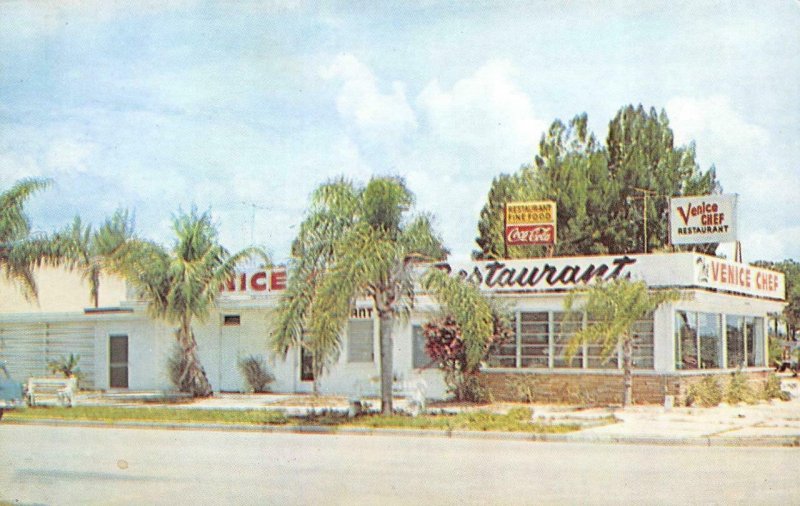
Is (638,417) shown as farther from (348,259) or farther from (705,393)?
(348,259)

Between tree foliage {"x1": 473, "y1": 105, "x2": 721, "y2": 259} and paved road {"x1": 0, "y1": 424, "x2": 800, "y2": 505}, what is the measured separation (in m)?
28.4

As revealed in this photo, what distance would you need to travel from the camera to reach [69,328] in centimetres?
3084

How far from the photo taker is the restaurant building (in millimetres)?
23516

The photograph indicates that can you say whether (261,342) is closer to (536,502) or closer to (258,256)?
(258,256)

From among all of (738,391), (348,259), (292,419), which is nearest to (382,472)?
(348,259)

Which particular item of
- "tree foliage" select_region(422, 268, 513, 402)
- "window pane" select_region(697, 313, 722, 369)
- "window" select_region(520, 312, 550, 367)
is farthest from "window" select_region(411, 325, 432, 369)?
"window pane" select_region(697, 313, 722, 369)

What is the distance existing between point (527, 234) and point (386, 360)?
17.3 m

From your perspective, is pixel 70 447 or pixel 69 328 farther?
pixel 69 328

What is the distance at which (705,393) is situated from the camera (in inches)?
910

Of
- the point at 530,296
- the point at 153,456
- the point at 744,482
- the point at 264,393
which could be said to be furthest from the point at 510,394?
the point at 744,482

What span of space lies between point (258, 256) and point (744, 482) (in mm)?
16416

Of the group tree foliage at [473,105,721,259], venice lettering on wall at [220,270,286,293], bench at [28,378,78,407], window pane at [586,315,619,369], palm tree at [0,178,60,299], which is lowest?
bench at [28,378,78,407]

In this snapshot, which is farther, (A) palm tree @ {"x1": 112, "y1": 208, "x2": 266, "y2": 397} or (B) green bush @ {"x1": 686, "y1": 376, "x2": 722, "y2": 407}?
(A) palm tree @ {"x1": 112, "y1": 208, "x2": 266, "y2": 397}

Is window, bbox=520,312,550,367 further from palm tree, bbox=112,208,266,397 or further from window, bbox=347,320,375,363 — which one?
palm tree, bbox=112,208,266,397
